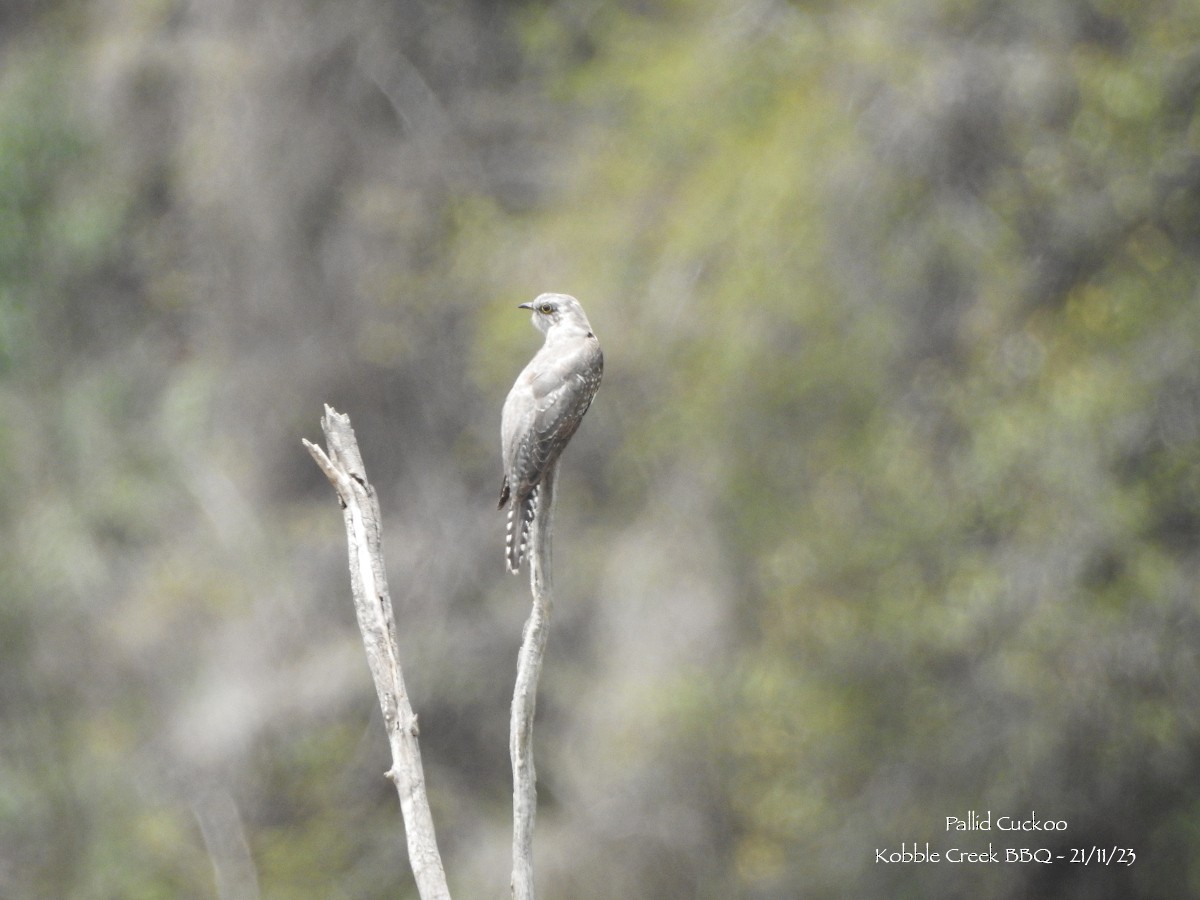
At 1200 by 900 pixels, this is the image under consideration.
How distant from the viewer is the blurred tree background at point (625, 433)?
21.5ft

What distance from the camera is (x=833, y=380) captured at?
7.23 m

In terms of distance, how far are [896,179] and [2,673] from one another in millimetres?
6483

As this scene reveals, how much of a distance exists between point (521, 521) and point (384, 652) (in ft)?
3.03

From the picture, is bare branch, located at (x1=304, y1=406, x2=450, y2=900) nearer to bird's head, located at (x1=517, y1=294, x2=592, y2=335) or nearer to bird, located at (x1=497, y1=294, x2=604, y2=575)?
bird, located at (x1=497, y1=294, x2=604, y2=575)

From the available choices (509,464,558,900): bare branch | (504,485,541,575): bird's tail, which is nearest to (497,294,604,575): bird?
(504,485,541,575): bird's tail

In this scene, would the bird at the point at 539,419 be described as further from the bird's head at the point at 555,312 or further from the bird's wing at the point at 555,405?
the bird's head at the point at 555,312

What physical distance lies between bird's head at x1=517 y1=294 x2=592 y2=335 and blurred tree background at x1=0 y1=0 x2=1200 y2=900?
2511 mm

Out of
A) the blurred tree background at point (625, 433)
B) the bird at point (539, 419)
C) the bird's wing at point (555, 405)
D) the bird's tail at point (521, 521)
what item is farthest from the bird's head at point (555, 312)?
the blurred tree background at point (625, 433)

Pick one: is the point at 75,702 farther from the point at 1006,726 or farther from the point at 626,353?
the point at 1006,726

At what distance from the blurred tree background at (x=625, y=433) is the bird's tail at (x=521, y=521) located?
297cm

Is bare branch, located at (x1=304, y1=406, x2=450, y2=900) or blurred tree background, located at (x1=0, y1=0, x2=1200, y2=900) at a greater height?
blurred tree background, located at (x1=0, y1=0, x2=1200, y2=900)

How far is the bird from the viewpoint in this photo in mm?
4320

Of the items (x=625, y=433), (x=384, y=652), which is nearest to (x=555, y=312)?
(x=384, y=652)

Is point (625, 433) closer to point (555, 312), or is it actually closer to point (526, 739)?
point (555, 312)
